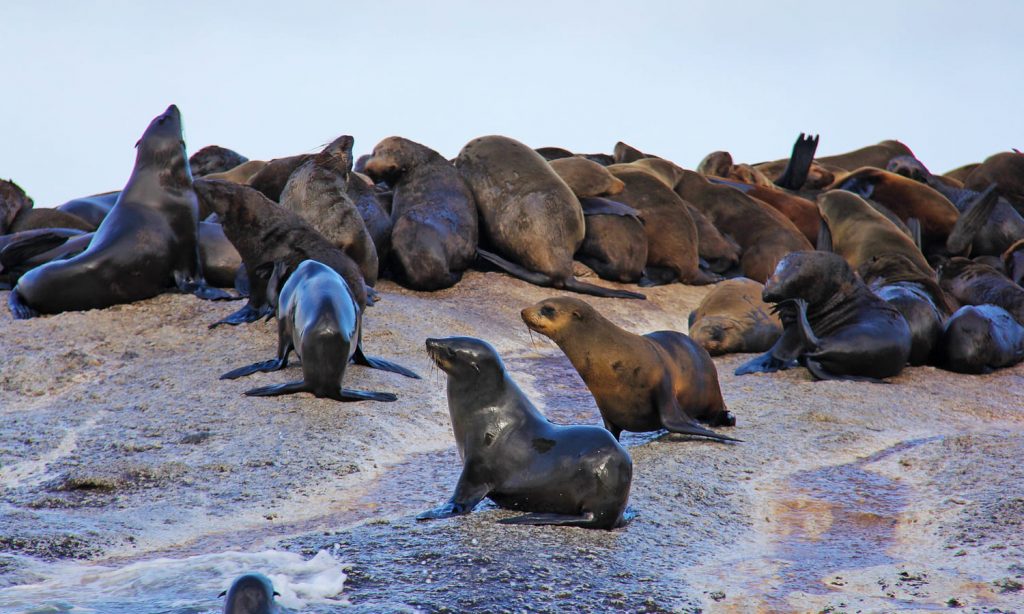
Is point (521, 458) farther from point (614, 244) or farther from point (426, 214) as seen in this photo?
point (614, 244)

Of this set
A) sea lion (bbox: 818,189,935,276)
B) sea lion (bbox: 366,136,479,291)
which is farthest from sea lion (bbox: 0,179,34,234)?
sea lion (bbox: 818,189,935,276)

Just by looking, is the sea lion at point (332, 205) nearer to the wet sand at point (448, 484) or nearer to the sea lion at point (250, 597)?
the wet sand at point (448, 484)

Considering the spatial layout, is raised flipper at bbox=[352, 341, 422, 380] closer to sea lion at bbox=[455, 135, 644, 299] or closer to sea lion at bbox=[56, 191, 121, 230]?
sea lion at bbox=[455, 135, 644, 299]

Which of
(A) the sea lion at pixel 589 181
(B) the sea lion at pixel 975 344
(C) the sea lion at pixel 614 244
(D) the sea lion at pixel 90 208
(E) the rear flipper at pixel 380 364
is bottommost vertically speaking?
(B) the sea lion at pixel 975 344

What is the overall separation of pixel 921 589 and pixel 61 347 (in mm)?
5666

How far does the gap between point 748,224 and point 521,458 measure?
30.6 feet

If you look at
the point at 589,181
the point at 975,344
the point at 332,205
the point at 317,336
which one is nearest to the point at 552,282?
the point at 589,181

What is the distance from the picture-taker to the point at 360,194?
416 inches

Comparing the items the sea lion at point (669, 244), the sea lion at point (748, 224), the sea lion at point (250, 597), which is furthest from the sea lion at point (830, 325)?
the sea lion at point (250, 597)

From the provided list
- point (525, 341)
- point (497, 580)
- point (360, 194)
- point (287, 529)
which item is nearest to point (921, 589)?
point (497, 580)

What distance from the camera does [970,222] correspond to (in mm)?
13828

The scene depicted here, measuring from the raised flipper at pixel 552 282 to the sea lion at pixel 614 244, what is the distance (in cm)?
52

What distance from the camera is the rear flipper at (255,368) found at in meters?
6.34

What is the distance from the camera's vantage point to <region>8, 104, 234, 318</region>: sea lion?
7984mm
